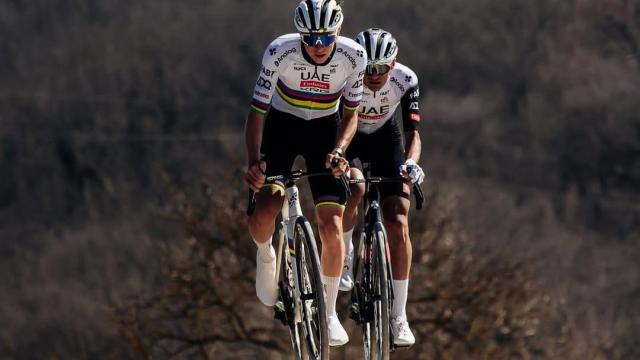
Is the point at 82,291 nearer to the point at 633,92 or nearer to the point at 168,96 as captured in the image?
the point at 168,96

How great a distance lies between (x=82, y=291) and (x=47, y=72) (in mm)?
33062

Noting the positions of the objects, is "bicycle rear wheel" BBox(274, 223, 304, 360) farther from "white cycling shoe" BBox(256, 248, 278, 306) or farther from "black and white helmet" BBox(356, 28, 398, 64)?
"black and white helmet" BBox(356, 28, 398, 64)

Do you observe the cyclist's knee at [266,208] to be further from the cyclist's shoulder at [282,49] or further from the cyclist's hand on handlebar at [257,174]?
the cyclist's shoulder at [282,49]

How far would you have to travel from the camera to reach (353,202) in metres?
13.8

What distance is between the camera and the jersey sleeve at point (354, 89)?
12734 millimetres

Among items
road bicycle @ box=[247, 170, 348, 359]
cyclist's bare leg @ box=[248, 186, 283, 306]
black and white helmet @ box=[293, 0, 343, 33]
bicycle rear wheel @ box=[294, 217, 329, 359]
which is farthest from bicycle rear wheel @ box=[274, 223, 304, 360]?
black and white helmet @ box=[293, 0, 343, 33]

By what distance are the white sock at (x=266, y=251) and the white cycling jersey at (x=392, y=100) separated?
5.08 ft

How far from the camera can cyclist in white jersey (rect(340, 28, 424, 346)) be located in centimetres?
1312

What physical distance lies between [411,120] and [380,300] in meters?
2.05

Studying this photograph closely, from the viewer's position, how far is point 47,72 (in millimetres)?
118188

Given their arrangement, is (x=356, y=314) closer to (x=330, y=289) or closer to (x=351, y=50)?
(x=330, y=289)

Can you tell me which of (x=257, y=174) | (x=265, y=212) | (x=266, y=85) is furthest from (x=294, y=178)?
(x=266, y=85)

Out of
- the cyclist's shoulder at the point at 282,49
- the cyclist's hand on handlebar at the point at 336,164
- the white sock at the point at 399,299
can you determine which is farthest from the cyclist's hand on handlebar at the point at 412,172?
the cyclist's shoulder at the point at 282,49

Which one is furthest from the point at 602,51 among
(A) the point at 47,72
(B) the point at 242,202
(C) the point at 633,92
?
(B) the point at 242,202
